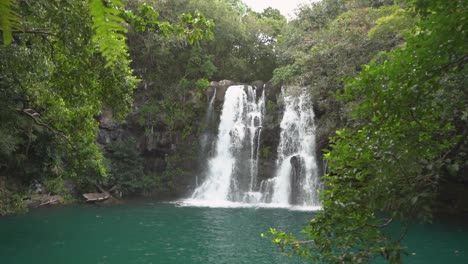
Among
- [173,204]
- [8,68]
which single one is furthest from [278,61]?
[8,68]

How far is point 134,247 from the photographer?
10430 mm

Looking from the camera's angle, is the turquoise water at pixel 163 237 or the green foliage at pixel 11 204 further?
the green foliage at pixel 11 204

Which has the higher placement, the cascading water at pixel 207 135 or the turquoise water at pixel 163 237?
the cascading water at pixel 207 135

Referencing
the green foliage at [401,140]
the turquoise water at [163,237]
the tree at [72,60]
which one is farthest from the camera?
the turquoise water at [163,237]

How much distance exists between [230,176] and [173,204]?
4084 mm

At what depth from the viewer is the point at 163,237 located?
38.0 ft

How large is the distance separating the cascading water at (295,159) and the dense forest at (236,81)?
0.99 metres

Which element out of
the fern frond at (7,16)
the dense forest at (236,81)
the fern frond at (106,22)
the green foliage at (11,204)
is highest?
the dense forest at (236,81)

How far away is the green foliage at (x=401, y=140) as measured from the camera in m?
2.69

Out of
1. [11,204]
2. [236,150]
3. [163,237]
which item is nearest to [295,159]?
[236,150]

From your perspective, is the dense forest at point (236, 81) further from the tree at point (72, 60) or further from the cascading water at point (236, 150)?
the cascading water at point (236, 150)

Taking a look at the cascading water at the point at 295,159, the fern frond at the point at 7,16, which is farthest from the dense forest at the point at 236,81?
the cascading water at the point at 295,159

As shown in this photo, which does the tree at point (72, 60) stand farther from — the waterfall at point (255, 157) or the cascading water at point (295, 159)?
the cascading water at point (295, 159)

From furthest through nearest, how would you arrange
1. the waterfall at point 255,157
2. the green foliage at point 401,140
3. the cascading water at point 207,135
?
the cascading water at point 207,135 → the waterfall at point 255,157 → the green foliage at point 401,140
